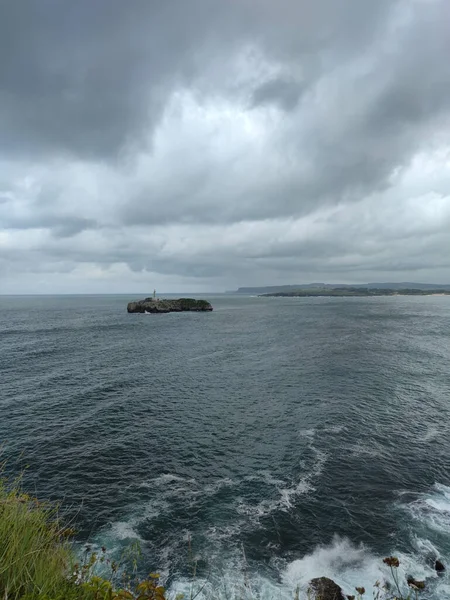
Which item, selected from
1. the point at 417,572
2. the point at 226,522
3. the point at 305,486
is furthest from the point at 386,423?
the point at 226,522

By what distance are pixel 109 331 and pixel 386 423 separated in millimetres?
84676

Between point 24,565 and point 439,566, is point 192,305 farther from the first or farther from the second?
point 24,565

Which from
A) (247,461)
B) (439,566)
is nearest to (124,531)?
(247,461)

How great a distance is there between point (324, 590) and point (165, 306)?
17521 centimetres

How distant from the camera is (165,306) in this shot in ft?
608

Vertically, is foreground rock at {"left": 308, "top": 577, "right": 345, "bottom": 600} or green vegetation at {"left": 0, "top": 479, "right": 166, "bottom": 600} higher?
green vegetation at {"left": 0, "top": 479, "right": 166, "bottom": 600}

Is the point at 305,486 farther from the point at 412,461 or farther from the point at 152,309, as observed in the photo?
the point at 152,309

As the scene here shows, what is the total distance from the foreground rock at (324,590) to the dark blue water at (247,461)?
72 centimetres

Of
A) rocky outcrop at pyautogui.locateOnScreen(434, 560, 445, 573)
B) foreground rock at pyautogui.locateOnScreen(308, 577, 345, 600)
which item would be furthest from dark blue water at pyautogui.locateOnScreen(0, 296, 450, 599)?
foreground rock at pyautogui.locateOnScreen(308, 577, 345, 600)

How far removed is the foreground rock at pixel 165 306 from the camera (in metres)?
177

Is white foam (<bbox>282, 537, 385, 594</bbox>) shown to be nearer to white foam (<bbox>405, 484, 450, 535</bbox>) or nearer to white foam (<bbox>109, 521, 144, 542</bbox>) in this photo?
white foam (<bbox>405, 484, 450, 535</bbox>)

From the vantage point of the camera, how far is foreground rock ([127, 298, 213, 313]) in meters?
177

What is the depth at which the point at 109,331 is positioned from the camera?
99812 millimetres

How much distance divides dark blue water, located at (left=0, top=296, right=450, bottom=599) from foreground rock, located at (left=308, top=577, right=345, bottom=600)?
28.4 inches
